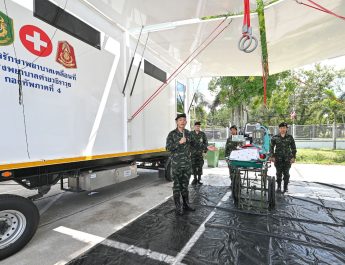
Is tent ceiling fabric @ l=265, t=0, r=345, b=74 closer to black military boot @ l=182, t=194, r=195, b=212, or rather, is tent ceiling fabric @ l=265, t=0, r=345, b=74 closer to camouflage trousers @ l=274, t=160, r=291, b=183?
camouflage trousers @ l=274, t=160, r=291, b=183

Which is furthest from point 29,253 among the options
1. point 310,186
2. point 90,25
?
point 310,186

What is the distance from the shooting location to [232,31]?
5383 mm

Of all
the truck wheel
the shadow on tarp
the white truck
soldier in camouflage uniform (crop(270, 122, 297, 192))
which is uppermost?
the white truck

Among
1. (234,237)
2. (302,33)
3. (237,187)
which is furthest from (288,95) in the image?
(234,237)

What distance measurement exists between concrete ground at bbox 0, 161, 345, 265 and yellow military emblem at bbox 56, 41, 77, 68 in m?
2.36

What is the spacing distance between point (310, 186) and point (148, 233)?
524 cm

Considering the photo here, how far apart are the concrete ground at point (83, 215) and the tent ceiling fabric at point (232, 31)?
3.61m

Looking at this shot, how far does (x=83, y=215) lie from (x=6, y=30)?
3072 millimetres

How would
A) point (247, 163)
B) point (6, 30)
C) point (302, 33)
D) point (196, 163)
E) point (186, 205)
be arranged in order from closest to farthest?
point (6, 30) < point (247, 163) < point (186, 205) < point (302, 33) < point (196, 163)

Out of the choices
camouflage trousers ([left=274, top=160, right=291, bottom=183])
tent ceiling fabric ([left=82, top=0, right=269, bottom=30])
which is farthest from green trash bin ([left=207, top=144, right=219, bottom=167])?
tent ceiling fabric ([left=82, top=0, right=269, bottom=30])

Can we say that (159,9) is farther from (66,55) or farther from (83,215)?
(83,215)

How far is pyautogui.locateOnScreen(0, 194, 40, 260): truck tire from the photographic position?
2.73 meters

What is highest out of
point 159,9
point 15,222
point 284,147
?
point 159,9

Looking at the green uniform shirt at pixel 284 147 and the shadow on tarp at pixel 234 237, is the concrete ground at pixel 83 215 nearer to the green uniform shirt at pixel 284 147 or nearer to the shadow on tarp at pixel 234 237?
the shadow on tarp at pixel 234 237
